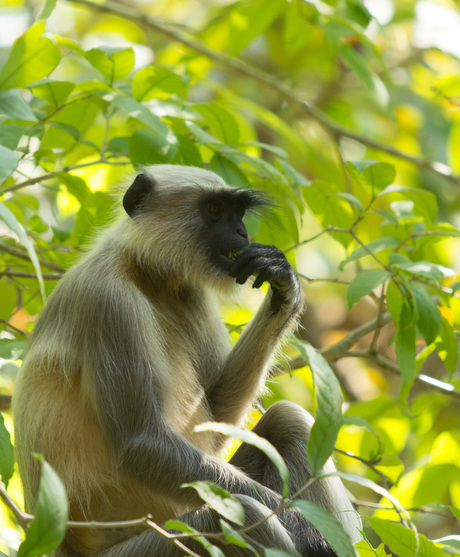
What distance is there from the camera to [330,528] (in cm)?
218

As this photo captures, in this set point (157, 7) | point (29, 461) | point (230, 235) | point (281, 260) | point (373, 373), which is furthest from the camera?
point (157, 7)

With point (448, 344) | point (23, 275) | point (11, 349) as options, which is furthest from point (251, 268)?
point (23, 275)

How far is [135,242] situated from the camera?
4.07 m

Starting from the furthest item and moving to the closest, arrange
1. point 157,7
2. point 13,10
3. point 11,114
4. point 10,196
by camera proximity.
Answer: point 157,7
point 13,10
point 10,196
point 11,114

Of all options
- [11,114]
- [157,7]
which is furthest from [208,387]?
[157,7]

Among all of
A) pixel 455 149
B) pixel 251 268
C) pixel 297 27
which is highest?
pixel 297 27

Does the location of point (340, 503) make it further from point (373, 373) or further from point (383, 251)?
point (373, 373)

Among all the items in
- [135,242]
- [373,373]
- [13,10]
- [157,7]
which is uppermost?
[157,7]

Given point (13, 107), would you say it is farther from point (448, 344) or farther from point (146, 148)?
point (448, 344)

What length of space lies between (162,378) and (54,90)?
1549mm

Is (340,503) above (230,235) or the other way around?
the other way around

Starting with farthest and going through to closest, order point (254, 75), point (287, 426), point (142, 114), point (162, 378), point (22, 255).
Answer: point (254, 75)
point (22, 255)
point (287, 426)
point (162, 378)
point (142, 114)

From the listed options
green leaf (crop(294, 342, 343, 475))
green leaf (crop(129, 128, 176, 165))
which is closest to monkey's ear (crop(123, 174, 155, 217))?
green leaf (crop(129, 128, 176, 165))

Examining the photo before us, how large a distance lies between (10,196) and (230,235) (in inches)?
61.9
